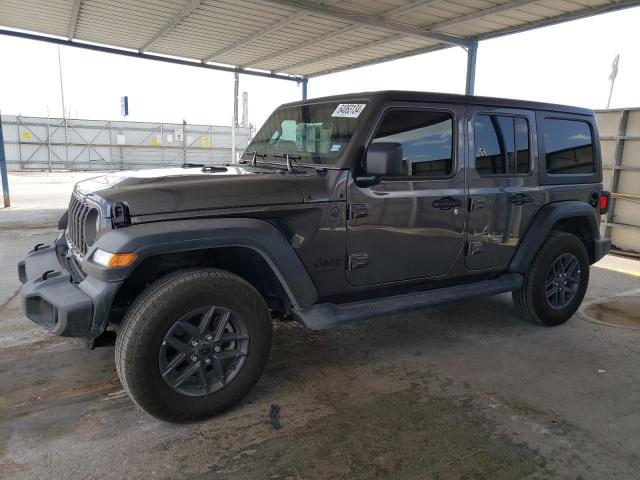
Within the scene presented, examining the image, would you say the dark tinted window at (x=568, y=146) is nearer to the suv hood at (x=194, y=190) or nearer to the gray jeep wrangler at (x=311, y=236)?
the gray jeep wrangler at (x=311, y=236)

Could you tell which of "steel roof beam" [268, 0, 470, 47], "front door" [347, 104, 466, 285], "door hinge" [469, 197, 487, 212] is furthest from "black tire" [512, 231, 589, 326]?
"steel roof beam" [268, 0, 470, 47]

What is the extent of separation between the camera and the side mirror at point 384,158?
3018 millimetres

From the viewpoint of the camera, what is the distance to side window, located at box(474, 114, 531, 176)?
12.5 ft

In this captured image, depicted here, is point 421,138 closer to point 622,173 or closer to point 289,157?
point 289,157

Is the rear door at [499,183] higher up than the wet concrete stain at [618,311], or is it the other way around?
the rear door at [499,183]

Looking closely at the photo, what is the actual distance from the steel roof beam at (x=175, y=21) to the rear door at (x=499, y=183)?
19.6 feet

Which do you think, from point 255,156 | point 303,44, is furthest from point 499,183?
point 303,44

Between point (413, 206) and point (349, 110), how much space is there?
0.80m

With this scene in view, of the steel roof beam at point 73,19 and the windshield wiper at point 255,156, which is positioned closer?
the windshield wiper at point 255,156

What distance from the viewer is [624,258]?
7.78 metres

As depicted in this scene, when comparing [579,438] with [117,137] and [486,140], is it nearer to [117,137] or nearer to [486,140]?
[486,140]

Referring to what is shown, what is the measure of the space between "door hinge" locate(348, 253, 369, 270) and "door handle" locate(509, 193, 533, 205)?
1451mm

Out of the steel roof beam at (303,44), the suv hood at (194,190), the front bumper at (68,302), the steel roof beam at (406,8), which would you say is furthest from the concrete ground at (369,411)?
the steel roof beam at (303,44)

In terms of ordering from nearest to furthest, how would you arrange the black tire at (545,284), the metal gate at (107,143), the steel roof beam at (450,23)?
the black tire at (545,284) → the steel roof beam at (450,23) → the metal gate at (107,143)
